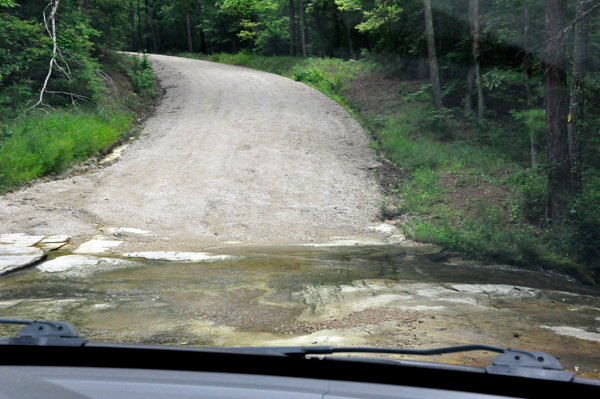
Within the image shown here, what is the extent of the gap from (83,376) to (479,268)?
896 cm

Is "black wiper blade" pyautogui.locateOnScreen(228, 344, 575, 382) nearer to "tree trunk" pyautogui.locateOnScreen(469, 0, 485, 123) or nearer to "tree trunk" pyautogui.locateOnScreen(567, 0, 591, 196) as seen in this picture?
"tree trunk" pyautogui.locateOnScreen(567, 0, 591, 196)

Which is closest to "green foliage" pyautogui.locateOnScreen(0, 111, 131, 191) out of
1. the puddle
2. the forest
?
the forest

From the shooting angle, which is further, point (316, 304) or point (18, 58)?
point (18, 58)

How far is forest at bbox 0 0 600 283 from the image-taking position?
11.1 m

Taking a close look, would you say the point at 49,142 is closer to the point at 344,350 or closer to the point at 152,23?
the point at 344,350

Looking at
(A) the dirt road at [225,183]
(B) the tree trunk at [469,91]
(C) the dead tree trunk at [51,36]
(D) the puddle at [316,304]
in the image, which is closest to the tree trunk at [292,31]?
(A) the dirt road at [225,183]

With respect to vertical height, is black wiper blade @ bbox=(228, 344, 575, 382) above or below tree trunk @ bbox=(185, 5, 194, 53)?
below

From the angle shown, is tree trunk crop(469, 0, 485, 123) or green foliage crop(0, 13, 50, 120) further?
tree trunk crop(469, 0, 485, 123)

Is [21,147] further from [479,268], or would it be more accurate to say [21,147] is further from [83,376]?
[83,376]

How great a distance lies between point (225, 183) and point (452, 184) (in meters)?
6.43

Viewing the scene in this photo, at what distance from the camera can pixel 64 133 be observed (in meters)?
15.5

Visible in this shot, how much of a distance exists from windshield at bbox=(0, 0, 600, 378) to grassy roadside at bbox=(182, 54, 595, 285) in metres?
0.06

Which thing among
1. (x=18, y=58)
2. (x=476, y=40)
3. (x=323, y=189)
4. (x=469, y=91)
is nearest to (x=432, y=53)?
(x=476, y=40)

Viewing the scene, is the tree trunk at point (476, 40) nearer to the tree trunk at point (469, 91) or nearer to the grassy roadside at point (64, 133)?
the tree trunk at point (469, 91)
